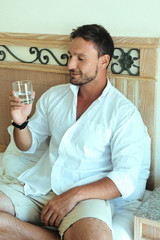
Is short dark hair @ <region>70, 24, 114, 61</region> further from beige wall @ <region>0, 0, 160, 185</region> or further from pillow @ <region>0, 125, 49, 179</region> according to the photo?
pillow @ <region>0, 125, 49, 179</region>

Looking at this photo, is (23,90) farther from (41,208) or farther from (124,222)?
(124,222)

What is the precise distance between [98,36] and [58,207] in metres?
0.80

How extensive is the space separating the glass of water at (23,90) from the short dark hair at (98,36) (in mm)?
344

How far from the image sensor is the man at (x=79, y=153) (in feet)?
5.18

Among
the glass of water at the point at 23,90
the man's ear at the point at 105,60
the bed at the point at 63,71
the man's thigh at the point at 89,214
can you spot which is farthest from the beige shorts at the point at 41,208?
the man's ear at the point at 105,60

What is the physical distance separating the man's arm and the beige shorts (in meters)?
0.02

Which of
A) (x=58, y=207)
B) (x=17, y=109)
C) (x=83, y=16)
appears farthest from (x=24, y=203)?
(x=83, y=16)

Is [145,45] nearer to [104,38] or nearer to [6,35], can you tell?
[104,38]

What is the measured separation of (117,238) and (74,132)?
0.51 meters

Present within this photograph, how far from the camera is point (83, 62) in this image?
5.72ft

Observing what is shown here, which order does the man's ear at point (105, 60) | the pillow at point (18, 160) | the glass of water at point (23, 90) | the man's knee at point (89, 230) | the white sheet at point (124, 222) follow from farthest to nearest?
the pillow at point (18, 160) → the man's ear at point (105, 60) → the glass of water at point (23, 90) → the white sheet at point (124, 222) → the man's knee at point (89, 230)

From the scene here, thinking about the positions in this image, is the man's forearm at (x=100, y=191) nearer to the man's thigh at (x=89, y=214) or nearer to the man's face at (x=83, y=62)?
the man's thigh at (x=89, y=214)

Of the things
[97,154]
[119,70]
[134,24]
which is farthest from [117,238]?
[134,24]

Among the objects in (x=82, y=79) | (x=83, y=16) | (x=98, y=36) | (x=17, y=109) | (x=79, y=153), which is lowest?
(x=79, y=153)
